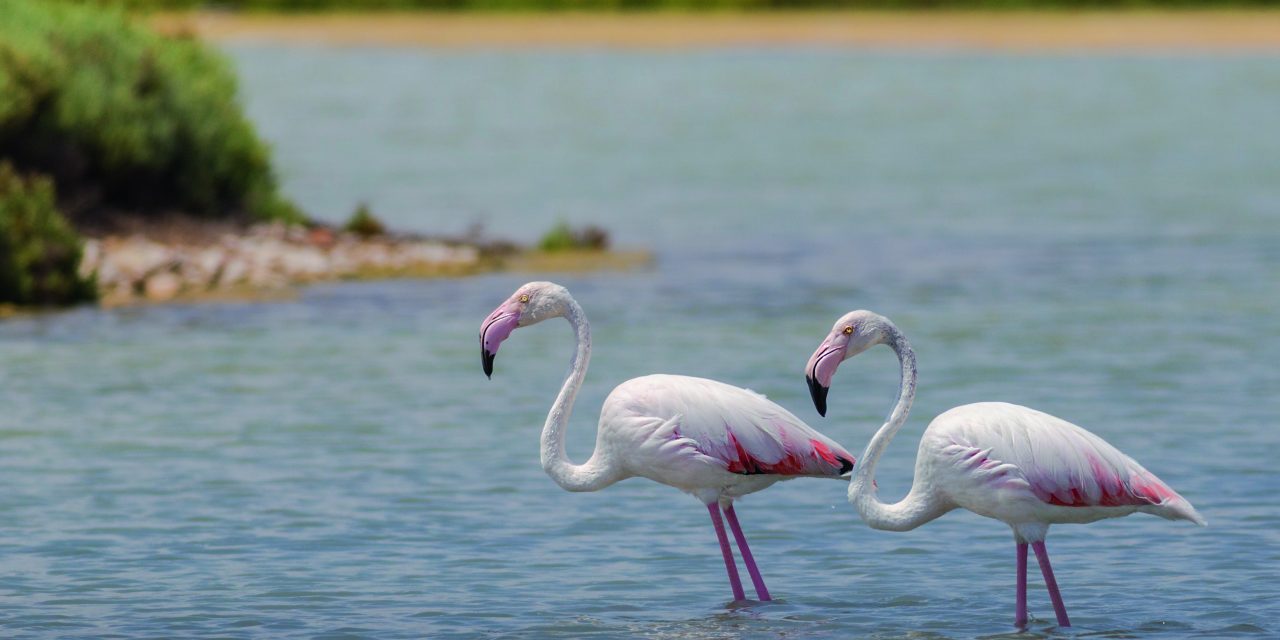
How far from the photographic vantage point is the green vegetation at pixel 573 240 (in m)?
23.5

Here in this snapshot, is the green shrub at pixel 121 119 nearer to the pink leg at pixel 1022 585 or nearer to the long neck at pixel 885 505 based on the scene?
the long neck at pixel 885 505

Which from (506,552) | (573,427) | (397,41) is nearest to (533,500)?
(506,552)

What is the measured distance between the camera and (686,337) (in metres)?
17.8

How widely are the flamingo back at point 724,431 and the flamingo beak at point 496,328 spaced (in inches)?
21.3

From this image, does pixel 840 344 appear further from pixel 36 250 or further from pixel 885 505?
pixel 36 250

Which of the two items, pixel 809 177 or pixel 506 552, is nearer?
pixel 506 552

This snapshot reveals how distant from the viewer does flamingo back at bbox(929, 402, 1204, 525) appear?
8.45m

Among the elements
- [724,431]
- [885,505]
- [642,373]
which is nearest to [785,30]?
[642,373]

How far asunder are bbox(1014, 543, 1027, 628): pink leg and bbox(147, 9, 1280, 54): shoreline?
56001mm

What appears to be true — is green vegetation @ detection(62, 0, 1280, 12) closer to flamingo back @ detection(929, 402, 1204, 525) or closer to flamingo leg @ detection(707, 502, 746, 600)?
flamingo leg @ detection(707, 502, 746, 600)

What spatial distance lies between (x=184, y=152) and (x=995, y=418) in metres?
15.5

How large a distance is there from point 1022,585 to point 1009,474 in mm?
592

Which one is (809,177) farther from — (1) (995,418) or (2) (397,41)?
(2) (397,41)

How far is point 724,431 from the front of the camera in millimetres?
A: 9133
